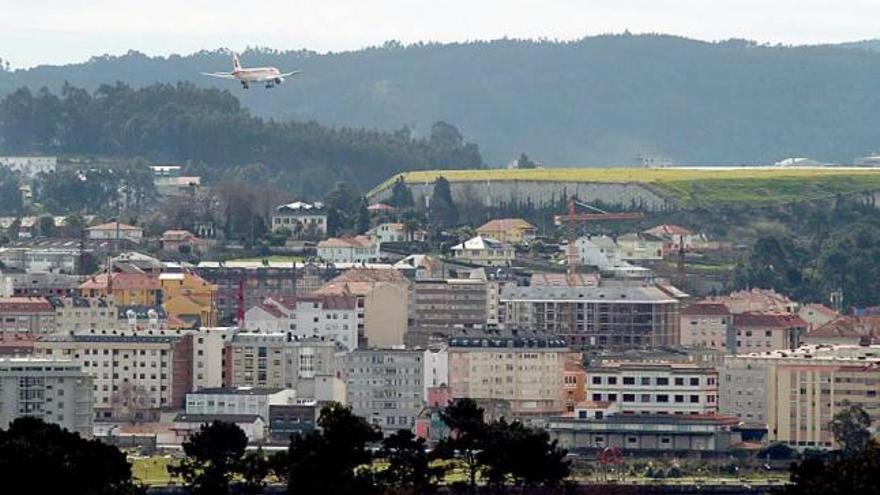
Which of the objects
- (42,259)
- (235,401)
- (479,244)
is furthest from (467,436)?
(479,244)

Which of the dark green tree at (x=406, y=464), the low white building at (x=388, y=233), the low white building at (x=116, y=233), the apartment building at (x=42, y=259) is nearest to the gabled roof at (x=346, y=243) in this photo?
the low white building at (x=388, y=233)

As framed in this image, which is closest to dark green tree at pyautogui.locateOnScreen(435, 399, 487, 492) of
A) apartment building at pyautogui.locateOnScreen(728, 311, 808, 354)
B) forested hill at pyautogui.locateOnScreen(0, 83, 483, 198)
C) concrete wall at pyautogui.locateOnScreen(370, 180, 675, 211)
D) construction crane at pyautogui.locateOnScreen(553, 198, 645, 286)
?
apartment building at pyautogui.locateOnScreen(728, 311, 808, 354)

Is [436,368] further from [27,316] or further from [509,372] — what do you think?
[27,316]

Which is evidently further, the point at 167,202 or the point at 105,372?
the point at 167,202

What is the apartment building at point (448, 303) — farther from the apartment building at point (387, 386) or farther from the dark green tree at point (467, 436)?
the dark green tree at point (467, 436)

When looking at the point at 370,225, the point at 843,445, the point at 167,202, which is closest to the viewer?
the point at 843,445

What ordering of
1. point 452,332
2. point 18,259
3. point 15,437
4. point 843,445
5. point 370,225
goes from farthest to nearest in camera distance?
point 370,225 → point 18,259 → point 452,332 → point 843,445 → point 15,437

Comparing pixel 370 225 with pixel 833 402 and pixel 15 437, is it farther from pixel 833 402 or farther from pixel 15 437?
pixel 15 437

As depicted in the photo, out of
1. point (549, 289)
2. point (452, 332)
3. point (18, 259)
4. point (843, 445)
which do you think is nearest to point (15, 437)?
point (843, 445)
